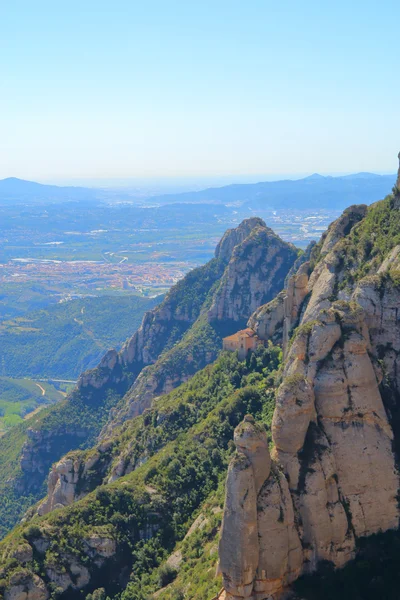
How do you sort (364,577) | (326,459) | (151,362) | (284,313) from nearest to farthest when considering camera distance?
(364,577) → (326,459) → (284,313) → (151,362)

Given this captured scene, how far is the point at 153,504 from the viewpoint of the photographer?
55.8 metres

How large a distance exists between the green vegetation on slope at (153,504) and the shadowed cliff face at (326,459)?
9361mm

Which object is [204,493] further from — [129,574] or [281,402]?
[281,402]

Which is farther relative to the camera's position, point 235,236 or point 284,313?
point 235,236

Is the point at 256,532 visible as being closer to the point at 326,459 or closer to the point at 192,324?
the point at 326,459

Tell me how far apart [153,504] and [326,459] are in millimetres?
24392

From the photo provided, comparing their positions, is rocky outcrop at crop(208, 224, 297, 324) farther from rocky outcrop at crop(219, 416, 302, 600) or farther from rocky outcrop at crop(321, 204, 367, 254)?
rocky outcrop at crop(219, 416, 302, 600)

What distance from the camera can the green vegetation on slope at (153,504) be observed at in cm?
5112

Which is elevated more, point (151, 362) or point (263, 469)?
point (263, 469)

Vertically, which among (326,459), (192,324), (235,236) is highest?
(235,236)

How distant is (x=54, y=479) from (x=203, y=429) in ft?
64.9

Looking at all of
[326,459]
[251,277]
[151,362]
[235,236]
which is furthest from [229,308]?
[326,459]

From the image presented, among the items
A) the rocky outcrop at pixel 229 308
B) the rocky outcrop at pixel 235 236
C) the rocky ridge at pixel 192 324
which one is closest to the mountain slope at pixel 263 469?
the rocky ridge at pixel 192 324

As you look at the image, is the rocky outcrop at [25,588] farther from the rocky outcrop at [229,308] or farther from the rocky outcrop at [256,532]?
the rocky outcrop at [229,308]
